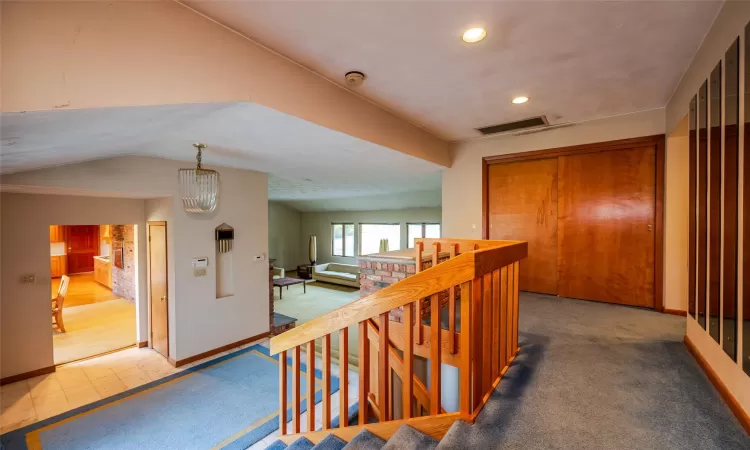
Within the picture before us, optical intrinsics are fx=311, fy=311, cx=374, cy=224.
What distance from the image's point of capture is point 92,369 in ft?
13.5

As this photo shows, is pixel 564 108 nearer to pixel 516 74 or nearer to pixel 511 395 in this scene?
pixel 516 74

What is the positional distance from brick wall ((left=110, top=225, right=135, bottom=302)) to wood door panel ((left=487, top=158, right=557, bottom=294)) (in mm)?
7413

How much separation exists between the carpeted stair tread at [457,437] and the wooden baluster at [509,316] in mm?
732

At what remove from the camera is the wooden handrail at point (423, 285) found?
1.40 m

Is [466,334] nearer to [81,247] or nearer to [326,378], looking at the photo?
[326,378]

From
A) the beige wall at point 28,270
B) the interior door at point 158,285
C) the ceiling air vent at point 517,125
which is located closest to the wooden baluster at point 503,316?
the ceiling air vent at point 517,125

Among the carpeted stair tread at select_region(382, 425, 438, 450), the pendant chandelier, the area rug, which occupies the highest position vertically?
the pendant chandelier

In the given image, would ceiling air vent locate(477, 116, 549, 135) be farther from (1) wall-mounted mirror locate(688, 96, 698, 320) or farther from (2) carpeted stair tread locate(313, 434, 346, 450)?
(2) carpeted stair tread locate(313, 434, 346, 450)

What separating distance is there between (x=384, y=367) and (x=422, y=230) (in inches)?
335

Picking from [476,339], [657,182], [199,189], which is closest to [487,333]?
[476,339]

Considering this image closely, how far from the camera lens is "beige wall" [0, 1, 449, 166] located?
1142 millimetres

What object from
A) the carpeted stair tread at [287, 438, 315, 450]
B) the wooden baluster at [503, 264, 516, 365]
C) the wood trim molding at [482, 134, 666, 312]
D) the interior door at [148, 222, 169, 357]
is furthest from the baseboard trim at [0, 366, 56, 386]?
the wood trim molding at [482, 134, 666, 312]

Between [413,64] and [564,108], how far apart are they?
1.98 m

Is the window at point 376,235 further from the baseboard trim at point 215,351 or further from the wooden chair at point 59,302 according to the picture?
the wooden chair at point 59,302
